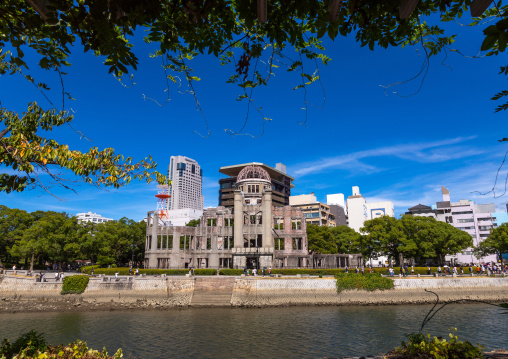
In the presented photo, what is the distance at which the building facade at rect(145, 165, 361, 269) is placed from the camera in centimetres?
5931

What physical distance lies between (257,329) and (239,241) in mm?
33531

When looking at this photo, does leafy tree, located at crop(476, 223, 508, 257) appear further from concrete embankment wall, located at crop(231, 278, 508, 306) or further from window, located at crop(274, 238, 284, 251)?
window, located at crop(274, 238, 284, 251)

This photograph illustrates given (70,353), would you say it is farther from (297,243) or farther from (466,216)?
(466,216)

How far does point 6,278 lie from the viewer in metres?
40.0

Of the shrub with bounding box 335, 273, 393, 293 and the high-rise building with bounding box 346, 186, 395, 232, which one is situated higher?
the high-rise building with bounding box 346, 186, 395, 232

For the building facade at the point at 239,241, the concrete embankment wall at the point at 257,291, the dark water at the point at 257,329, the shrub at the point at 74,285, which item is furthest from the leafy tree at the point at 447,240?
the shrub at the point at 74,285

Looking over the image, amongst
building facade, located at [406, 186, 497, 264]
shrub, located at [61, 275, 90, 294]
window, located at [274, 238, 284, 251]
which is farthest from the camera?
building facade, located at [406, 186, 497, 264]

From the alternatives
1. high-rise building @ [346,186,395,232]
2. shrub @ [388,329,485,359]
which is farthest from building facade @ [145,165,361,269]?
high-rise building @ [346,186,395,232]

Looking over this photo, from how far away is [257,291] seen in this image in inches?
1570

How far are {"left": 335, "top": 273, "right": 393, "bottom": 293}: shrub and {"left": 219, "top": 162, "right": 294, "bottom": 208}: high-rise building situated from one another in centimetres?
7632

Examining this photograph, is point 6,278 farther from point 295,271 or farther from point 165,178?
point 165,178

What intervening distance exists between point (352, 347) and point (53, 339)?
22378 millimetres

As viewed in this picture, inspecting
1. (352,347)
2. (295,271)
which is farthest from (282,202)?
(352,347)

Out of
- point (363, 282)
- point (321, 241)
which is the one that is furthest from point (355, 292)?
point (321, 241)
